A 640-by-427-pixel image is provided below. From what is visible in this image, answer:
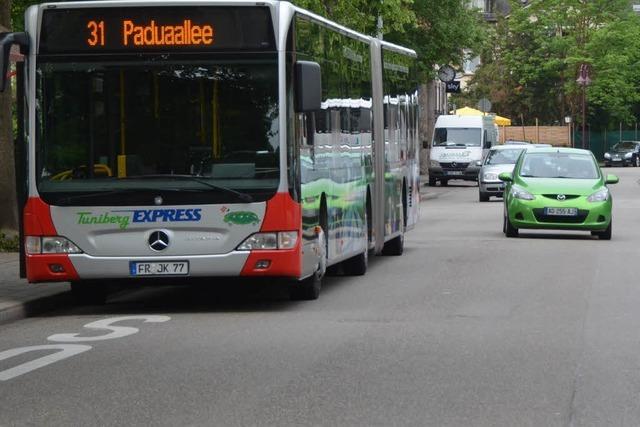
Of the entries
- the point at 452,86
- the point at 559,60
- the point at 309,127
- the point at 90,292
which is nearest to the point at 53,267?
the point at 90,292

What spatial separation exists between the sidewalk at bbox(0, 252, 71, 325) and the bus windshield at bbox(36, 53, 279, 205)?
1066mm

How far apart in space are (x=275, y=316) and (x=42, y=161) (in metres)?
2.45

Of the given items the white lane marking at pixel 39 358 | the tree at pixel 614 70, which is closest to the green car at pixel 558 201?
the white lane marking at pixel 39 358

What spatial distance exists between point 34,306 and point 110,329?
2081 mm

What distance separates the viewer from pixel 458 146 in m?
57.5

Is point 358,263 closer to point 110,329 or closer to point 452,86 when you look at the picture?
point 110,329

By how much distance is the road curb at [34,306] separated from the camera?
14523 millimetres

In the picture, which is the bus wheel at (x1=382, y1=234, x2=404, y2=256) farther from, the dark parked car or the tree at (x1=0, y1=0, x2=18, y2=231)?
the dark parked car

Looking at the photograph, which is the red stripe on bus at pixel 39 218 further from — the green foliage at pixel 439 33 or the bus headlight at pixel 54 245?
the green foliage at pixel 439 33

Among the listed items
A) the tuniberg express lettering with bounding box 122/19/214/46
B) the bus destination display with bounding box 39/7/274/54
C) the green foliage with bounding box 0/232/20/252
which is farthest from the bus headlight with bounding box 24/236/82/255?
the green foliage with bounding box 0/232/20/252

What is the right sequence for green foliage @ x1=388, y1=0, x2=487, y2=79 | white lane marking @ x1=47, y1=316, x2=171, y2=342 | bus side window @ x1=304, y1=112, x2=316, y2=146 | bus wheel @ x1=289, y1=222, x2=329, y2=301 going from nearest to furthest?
white lane marking @ x1=47, y1=316, x2=171, y2=342 → bus side window @ x1=304, y1=112, x2=316, y2=146 → bus wheel @ x1=289, y1=222, x2=329, y2=301 → green foliage @ x1=388, y1=0, x2=487, y2=79

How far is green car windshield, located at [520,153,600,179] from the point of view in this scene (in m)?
27.4

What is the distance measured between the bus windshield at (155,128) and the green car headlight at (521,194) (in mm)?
12453

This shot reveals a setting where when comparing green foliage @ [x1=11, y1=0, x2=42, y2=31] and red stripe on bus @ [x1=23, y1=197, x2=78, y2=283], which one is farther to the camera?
green foliage @ [x1=11, y1=0, x2=42, y2=31]
